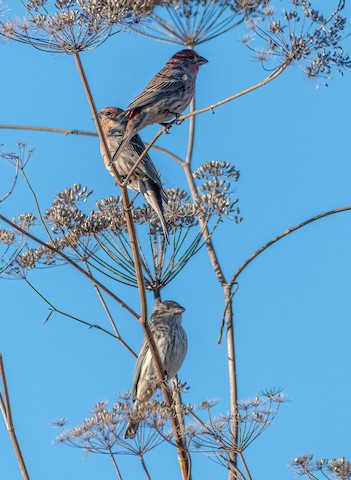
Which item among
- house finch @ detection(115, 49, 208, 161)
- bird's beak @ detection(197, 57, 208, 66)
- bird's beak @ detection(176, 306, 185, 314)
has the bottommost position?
bird's beak @ detection(176, 306, 185, 314)

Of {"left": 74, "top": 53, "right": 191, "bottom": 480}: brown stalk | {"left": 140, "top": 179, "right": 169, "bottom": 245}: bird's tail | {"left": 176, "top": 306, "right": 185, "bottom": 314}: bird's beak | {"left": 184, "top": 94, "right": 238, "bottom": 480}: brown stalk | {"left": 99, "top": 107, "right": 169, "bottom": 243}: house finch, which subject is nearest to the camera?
{"left": 74, "top": 53, "right": 191, "bottom": 480}: brown stalk

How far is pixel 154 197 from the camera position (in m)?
8.48

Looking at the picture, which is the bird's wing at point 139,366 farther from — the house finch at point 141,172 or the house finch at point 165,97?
the house finch at point 165,97

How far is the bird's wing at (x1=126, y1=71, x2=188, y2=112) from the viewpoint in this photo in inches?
318

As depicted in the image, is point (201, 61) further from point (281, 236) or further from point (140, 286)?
point (140, 286)

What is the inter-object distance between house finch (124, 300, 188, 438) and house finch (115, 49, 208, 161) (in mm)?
1777

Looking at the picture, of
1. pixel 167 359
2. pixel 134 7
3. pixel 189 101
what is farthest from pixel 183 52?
pixel 167 359

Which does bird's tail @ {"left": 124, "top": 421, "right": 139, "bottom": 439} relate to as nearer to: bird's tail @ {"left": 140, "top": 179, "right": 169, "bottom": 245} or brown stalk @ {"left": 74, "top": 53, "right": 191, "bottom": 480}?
brown stalk @ {"left": 74, "top": 53, "right": 191, "bottom": 480}

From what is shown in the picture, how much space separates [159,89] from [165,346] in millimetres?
2472

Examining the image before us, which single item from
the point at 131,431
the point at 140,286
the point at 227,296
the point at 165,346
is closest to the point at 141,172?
the point at 165,346

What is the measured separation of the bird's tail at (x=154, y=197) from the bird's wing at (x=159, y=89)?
2.96ft

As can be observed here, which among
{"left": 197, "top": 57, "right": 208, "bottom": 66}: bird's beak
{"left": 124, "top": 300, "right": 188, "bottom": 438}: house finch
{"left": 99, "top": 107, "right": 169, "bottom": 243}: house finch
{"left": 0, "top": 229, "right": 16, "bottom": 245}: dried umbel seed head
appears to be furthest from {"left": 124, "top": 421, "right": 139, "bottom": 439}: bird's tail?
{"left": 197, "top": 57, "right": 208, "bottom": 66}: bird's beak

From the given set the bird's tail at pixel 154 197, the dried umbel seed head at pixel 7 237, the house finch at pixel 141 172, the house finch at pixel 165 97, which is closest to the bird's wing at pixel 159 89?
the house finch at pixel 165 97

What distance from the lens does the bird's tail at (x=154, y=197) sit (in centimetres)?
780
